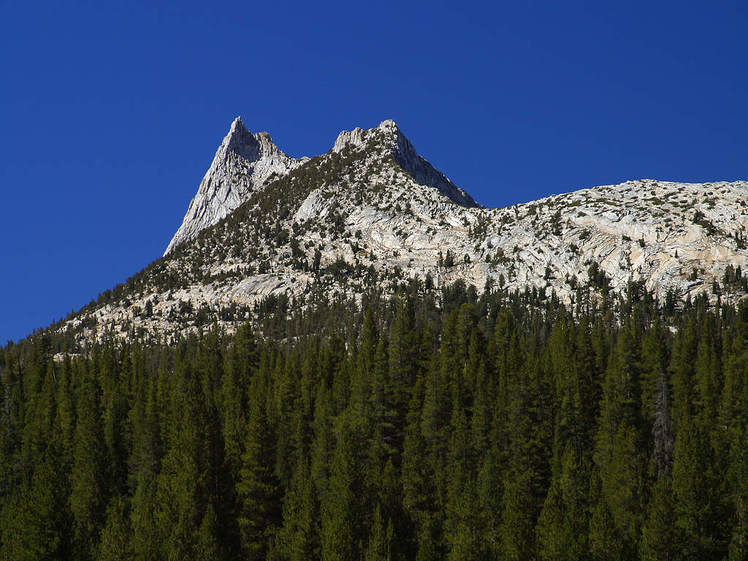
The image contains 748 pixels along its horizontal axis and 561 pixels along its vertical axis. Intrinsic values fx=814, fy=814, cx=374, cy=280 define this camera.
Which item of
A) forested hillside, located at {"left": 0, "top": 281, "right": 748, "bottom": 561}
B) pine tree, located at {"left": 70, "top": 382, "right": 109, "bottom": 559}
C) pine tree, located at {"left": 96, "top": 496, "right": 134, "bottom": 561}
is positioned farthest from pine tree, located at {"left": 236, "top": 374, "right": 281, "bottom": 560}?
pine tree, located at {"left": 70, "top": 382, "right": 109, "bottom": 559}

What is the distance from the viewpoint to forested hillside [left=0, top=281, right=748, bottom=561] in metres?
71.1

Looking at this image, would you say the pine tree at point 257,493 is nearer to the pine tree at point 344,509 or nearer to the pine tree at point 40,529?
the pine tree at point 344,509

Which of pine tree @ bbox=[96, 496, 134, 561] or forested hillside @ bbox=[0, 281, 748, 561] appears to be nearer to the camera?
pine tree @ bbox=[96, 496, 134, 561]

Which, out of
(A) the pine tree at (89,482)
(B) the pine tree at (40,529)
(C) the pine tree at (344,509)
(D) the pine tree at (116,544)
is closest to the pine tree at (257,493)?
(C) the pine tree at (344,509)

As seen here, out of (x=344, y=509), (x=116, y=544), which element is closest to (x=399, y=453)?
(x=344, y=509)

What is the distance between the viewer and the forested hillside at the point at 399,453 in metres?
71.1

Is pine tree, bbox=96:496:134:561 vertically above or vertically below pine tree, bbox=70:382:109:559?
below

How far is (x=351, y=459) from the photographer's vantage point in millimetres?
76625

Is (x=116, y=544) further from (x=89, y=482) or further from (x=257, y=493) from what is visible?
(x=89, y=482)

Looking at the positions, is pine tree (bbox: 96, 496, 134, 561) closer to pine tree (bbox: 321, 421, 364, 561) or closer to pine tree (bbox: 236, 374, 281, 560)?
pine tree (bbox: 236, 374, 281, 560)

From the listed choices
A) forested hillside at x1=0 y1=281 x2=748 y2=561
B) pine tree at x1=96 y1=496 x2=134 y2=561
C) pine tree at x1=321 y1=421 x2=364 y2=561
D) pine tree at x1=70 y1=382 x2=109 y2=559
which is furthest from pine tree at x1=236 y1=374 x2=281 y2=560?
pine tree at x1=70 y1=382 x2=109 y2=559

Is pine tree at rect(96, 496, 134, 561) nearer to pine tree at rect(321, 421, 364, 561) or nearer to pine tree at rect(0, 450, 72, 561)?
pine tree at rect(0, 450, 72, 561)

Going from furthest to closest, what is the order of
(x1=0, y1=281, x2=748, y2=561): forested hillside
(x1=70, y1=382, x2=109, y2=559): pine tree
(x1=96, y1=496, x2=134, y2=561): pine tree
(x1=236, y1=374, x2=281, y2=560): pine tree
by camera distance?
(x1=70, y1=382, x2=109, y2=559): pine tree, (x1=236, y1=374, x2=281, y2=560): pine tree, (x1=0, y1=281, x2=748, y2=561): forested hillside, (x1=96, y1=496, x2=134, y2=561): pine tree

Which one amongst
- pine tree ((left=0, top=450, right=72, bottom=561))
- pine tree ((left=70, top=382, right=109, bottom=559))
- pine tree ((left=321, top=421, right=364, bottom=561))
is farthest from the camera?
pine tree ((left=70, top=382, right=109, bottom=559))
